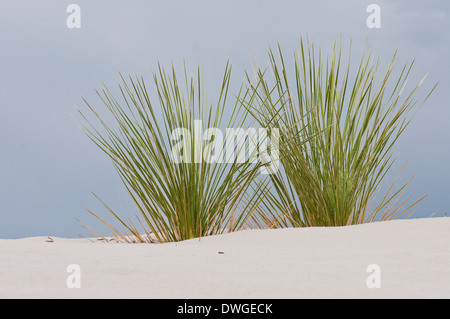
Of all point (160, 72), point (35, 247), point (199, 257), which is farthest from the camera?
point (160, 72)

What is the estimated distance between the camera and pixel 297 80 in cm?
290

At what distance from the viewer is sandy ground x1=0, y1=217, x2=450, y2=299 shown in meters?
1.32

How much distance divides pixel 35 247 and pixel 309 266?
103 cm

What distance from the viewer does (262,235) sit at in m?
2.36

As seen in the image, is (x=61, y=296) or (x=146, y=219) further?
(x=146, y=219)

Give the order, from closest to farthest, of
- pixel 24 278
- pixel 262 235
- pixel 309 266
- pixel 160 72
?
1. pixel 24 278
2. pixel 309 266
3. pixel 262 235
4. pixel 160 72

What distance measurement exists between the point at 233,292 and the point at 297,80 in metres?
1.81

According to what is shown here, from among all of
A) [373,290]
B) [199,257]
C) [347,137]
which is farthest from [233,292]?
[347,137]

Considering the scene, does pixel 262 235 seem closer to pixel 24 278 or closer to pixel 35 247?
pixel 35 247

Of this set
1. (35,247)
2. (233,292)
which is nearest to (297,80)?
(35,247)

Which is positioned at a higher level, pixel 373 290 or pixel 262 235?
pixel 262 235

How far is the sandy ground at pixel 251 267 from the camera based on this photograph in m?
1.32

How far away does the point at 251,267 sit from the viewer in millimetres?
1605
